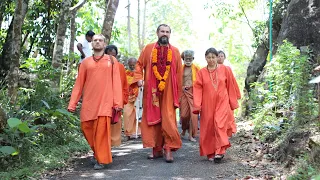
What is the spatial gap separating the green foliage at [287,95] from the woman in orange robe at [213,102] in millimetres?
783

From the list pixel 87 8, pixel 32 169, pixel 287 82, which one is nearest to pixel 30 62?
pixel 32 169

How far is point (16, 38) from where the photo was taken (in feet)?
27.2

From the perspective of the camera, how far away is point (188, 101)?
1067 centimetres

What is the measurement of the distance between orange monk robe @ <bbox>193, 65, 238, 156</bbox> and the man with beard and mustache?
383 millimetres

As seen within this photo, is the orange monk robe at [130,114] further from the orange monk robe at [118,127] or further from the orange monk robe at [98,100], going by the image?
the orange monk robe at [98,100]

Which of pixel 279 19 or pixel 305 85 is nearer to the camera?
pixel 305 85

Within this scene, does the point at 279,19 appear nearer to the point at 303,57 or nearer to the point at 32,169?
the point at 303,57

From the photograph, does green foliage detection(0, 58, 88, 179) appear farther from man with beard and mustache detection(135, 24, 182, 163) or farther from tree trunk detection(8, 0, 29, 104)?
man with beard and mustache detection(135, 24, 182, 163)

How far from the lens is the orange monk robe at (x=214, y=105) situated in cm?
770

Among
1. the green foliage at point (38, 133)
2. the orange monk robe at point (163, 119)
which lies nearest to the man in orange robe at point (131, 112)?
the green foliage at point (38, 133)

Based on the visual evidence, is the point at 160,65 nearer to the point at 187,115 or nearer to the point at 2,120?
the point at 2,120

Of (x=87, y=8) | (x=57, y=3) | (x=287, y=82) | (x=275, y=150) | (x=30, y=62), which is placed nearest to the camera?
(x=275, y=150)

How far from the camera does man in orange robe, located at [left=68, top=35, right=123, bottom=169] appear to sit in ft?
23.7

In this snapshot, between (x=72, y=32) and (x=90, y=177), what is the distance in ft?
28.8
